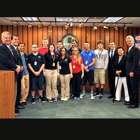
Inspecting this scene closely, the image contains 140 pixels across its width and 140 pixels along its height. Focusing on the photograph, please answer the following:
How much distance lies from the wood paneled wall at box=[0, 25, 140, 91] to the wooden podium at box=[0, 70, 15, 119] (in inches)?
247

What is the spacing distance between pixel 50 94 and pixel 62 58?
1.08 meters

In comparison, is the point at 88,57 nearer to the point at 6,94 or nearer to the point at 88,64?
the point at 88,64

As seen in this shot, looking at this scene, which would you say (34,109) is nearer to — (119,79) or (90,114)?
(90,114)

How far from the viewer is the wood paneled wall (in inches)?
361

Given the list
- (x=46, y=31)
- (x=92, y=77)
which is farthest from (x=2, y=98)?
(x=46, y=31)

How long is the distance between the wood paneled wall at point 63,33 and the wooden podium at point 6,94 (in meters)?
6.27

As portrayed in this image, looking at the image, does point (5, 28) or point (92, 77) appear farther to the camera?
point (5, 28)

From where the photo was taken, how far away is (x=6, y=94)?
3.04 meters

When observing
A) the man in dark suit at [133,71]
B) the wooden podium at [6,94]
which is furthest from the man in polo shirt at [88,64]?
the wooden podium at [6,94]

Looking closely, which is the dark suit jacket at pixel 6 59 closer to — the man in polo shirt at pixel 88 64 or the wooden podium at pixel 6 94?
the wooden podium at pixel 6 94

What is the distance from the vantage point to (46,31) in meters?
9.27

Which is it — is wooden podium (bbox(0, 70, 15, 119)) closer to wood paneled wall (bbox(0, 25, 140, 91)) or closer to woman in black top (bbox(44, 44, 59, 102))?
woman in black top (bbox(44, 44, 59, 102))

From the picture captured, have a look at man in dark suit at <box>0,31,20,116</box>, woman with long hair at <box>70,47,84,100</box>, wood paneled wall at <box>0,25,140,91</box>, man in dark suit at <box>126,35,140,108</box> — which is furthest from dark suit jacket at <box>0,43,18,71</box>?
wood paneled wall at <box>0,25,140,91</box>

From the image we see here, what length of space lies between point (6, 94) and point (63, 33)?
667 cm
